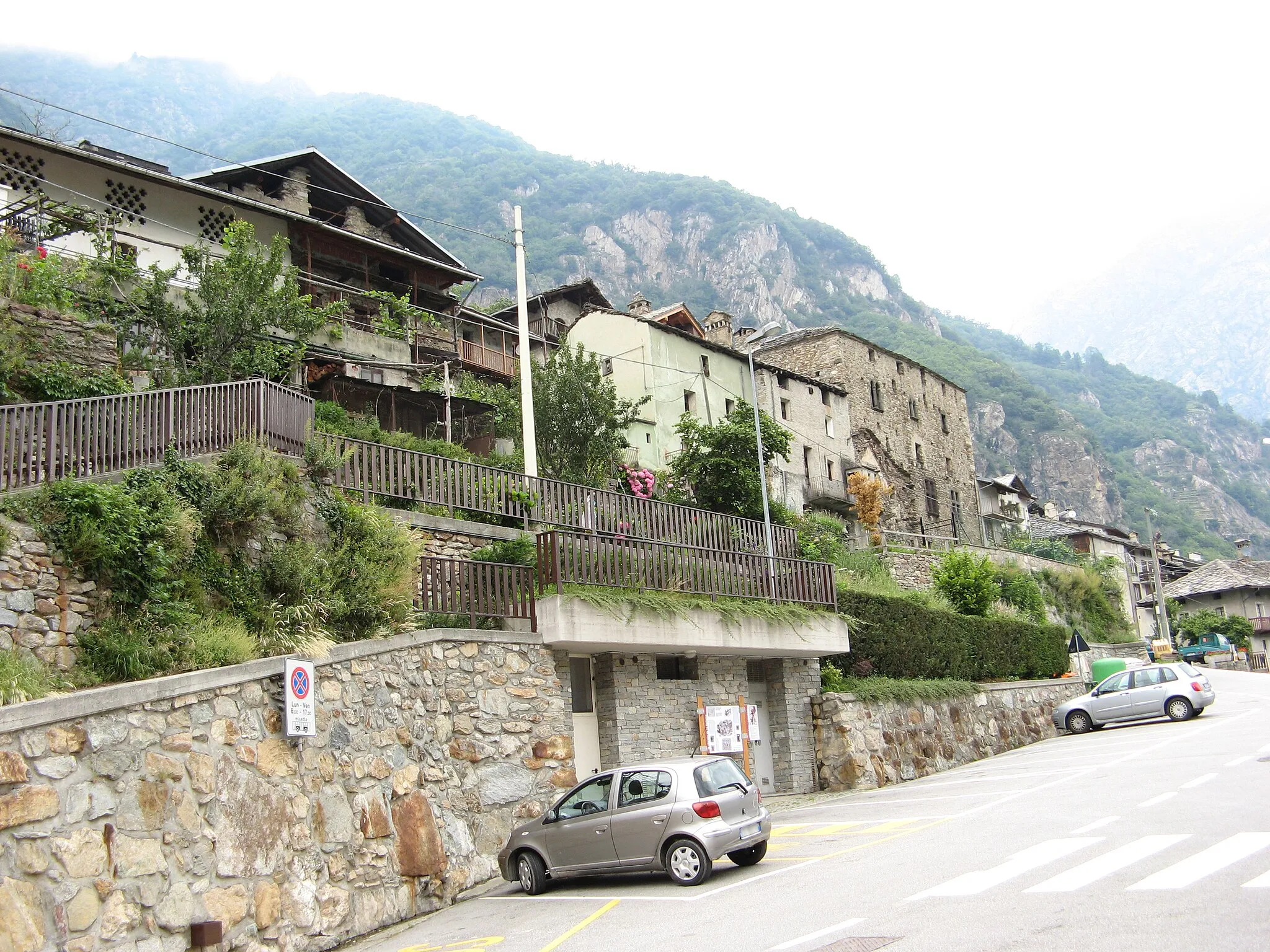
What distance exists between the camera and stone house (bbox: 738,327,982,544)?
55500 millimetres

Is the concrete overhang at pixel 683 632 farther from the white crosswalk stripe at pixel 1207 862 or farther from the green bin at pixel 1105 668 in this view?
the green bin at pixel 1105 668

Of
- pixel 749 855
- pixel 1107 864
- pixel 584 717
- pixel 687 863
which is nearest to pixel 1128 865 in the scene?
pixel 1107 864

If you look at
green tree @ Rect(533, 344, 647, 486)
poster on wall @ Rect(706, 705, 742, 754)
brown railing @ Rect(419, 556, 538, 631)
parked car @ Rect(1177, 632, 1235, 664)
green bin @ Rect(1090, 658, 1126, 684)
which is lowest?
poster on wall @ Rect(706, 705, 742, 754)

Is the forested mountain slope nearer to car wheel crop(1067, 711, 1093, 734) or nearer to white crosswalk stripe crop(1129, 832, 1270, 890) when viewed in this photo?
car wheel crop(1067, 711, 1093, 734)

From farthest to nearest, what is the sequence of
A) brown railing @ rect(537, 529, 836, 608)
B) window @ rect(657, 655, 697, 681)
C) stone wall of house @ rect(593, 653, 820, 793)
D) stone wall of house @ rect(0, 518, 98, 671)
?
window @ rect(657, 655, 697, 681) → stone wall of house @ rect(593, 653, 820, 793) → brown railing @ rect(537, 529, 836, 608) → stone wall of house @ rect(0, 518, 98, 671)

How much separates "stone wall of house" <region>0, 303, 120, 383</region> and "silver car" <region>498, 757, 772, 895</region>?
410 inches

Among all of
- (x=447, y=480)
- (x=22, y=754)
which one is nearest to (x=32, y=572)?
(x=22, y=754)

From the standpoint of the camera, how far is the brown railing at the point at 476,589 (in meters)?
15.2

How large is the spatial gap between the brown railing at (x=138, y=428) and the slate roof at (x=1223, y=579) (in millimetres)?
66986

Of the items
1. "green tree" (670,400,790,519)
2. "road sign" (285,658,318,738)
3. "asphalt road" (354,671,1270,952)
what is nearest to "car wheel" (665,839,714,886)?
"asphalt road" (354,671,1270,952)

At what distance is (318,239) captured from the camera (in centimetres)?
3400

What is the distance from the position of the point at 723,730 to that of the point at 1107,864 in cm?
982

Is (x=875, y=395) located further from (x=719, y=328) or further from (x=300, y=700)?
(x=300, y=700)

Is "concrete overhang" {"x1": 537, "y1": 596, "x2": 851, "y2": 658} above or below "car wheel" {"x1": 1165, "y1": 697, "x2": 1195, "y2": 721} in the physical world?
above
